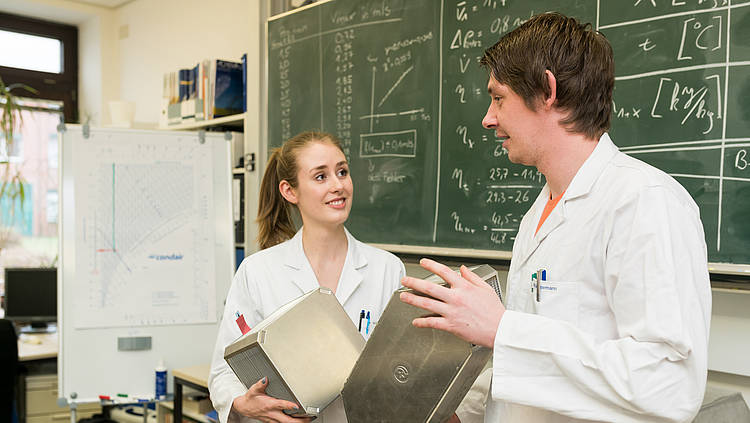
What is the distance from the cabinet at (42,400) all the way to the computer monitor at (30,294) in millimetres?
499

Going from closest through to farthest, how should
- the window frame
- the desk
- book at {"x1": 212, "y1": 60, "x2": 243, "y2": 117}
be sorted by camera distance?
the desk → book at {"x1": 212, "y1": 60, "x2": 243, "y2": 117} → the window frame

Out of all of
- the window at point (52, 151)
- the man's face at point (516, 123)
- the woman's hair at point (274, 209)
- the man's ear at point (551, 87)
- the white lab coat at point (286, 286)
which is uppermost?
the window at point (52, 151)

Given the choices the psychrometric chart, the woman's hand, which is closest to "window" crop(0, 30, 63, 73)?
the psychrometric chart

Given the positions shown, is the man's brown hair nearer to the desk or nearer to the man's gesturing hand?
the man's gesturing hand

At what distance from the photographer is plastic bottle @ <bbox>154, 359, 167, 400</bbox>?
9.05 feet

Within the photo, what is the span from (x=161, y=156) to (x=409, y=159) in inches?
45.2

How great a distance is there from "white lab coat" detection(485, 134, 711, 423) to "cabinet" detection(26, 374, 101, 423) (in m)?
3.60

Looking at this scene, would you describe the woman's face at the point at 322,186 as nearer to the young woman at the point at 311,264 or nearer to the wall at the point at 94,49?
the young woman at the point at 311,264

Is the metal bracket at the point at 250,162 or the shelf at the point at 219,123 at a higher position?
the shelf at the point at 219,123

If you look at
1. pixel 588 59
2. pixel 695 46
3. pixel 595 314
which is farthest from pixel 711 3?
pixel 595 314

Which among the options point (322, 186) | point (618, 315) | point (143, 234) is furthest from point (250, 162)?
point (618, 315)

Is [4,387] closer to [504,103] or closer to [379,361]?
[379,361]

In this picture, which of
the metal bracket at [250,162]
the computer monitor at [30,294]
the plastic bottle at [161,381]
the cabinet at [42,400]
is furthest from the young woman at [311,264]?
the computer monitor at [30,294]

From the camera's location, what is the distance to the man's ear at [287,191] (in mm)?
1826
